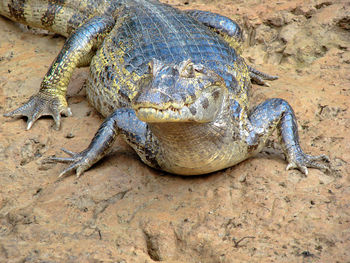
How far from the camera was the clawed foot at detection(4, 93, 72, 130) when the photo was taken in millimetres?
4957

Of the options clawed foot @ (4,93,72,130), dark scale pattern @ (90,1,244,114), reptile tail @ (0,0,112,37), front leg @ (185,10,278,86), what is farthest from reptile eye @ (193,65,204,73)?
reptile tail @ (0,0,112,37)

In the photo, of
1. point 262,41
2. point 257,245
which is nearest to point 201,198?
point 257,245

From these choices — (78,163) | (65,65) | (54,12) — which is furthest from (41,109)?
(54,12)

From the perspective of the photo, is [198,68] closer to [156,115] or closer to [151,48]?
[156,115]

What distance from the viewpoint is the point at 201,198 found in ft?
12.1

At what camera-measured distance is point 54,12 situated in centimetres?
611

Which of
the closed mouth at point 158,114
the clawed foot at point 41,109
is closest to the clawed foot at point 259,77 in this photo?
the clawed foot at point 41,109

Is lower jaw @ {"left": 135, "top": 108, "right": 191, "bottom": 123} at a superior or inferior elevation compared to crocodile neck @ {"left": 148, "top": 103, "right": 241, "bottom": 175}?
superior

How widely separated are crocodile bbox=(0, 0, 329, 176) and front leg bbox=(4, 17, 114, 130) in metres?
0.01

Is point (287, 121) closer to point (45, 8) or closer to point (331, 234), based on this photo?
point (331, 234)

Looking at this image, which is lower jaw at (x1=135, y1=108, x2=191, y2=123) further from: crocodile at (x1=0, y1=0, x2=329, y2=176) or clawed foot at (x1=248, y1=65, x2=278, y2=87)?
clawed foot at (x1=248, y1=65, x2=278, y2=87)

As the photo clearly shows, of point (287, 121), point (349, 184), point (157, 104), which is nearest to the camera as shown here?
point (157, 104)

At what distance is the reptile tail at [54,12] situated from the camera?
5.88 metres

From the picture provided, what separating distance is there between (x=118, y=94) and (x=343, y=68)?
2.69 metres
